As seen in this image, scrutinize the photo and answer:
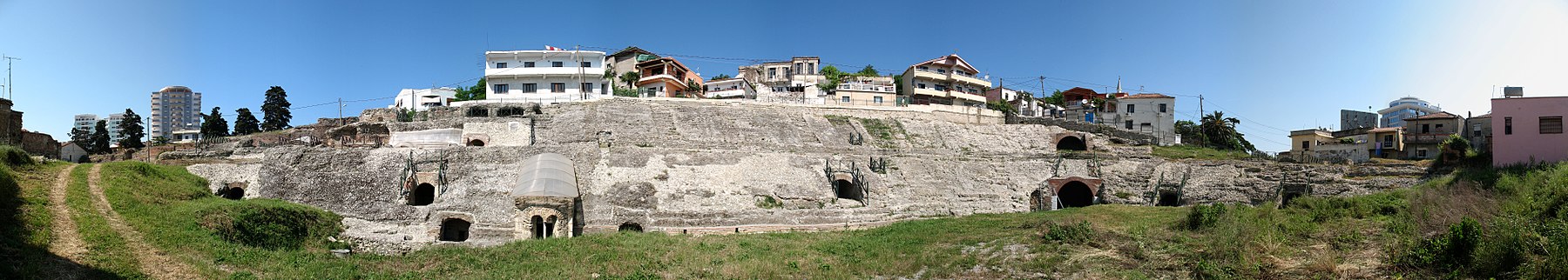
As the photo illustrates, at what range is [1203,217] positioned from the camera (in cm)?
1859

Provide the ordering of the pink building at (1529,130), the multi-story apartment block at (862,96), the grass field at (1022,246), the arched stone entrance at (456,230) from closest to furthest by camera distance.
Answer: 1. the grass field at (1022,246)
2. the pink building at (1529,130)
3. the arched stone entrance at (456,230)
4. the multi-story apartment block at (862,96)

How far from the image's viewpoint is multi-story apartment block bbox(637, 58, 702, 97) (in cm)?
5525

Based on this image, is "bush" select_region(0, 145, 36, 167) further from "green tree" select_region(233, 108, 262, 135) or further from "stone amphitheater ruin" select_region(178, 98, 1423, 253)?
"green tree" select_region(233, 108, 262, 135)

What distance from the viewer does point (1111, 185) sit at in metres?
35.6

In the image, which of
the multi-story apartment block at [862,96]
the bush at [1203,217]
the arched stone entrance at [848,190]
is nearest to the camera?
the bush at [1203,217]

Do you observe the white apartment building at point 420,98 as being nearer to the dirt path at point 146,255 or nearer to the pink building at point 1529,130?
the dirt path at point 146,255

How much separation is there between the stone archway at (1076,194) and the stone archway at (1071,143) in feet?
25.4

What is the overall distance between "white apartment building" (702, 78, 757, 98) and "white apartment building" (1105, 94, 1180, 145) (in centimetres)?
2681

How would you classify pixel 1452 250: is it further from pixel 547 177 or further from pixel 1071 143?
pixel 1071 143

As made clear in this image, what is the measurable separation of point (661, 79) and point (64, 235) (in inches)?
1634

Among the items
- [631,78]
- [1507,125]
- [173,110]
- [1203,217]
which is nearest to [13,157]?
[1203,217]

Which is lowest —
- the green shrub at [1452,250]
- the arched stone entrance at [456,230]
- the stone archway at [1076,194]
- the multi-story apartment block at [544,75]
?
the arched stone entrance at [456,230]

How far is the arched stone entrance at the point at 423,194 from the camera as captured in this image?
30.4 meters

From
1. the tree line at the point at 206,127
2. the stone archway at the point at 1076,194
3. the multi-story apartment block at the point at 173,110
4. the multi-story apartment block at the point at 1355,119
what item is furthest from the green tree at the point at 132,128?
the multi-story apartment block at the point at 173,110
